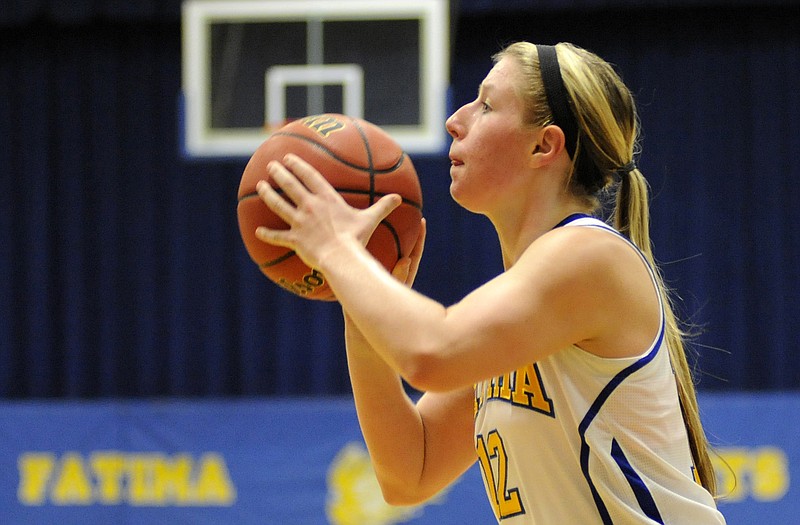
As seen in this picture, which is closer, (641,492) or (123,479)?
(641,492)

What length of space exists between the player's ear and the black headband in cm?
1

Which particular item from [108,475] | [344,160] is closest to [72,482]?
[108,475]

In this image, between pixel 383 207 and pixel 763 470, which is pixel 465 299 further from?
pixel 763 470

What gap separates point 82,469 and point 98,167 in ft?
7.56

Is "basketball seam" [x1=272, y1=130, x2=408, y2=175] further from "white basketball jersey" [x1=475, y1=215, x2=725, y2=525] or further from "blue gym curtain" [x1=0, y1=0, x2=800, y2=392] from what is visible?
"blue gym curtain" [x1=0, y1=0, x2=800, y2=392]

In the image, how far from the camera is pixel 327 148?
5.86ft

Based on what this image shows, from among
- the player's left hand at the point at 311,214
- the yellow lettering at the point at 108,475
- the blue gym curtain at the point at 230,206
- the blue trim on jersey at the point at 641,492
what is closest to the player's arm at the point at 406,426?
the player's left hand at the point at 311,214

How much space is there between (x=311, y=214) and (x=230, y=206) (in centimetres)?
555

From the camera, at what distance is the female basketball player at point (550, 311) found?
1.45 m

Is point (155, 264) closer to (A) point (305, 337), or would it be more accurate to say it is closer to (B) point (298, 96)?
(A) point (305, 337)

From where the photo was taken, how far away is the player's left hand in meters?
1.54

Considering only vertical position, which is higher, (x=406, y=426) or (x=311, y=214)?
(x=311, y=214)

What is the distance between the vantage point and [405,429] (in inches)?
75.3

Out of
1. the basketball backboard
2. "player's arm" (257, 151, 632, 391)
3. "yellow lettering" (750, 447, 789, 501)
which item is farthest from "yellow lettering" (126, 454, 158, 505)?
"player's arm" (257, 151, 632, 391)
